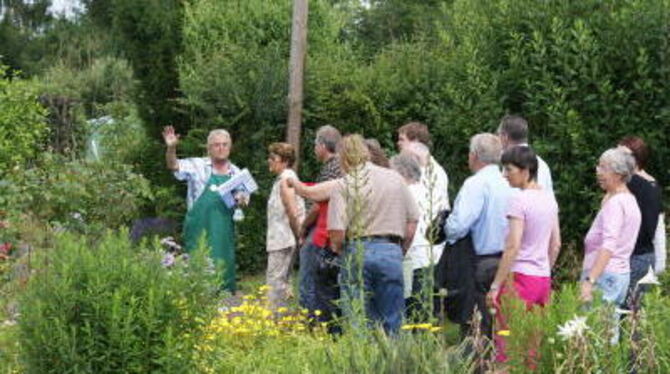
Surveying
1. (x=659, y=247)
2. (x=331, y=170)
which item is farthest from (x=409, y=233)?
(x=659, y=247)

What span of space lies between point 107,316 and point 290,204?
10.8 feet

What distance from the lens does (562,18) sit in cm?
962

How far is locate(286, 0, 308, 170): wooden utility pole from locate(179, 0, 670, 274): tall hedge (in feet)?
1.13

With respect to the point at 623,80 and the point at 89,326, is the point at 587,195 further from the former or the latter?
the point at 89,326

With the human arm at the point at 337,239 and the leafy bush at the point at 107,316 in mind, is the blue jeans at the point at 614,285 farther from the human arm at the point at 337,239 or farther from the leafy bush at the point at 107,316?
the leafy bush at the point at 107,316

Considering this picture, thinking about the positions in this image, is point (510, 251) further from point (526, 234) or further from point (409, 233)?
point (409, 233)

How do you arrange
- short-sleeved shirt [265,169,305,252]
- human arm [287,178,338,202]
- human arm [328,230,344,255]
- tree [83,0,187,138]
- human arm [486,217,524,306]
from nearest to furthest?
human arm [486,217,524,306] → human arm [328,230,344,255] → human arm [287,178,338,202] → short-sleeved shirt [265,169,305,252] → tree [83,0,187,138]

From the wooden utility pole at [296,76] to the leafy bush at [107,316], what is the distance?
606cm

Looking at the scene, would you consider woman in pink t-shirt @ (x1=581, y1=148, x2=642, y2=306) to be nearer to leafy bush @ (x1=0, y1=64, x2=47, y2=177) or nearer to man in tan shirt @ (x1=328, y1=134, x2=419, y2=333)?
man in tan shirt @ (x1=328, y1=134, x2=419, y2=333)

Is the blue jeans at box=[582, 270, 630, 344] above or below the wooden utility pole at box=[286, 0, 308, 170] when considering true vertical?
below

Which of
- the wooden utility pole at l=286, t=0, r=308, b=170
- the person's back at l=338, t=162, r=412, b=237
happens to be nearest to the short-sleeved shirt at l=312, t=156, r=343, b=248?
the person's back at l=338, t=162, r=412, b=237

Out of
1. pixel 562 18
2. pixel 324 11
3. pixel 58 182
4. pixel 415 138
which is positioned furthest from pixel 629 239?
pixel 324 11

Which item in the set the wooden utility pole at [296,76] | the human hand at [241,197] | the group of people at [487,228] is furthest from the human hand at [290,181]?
the wooden utility pole at [296,76]

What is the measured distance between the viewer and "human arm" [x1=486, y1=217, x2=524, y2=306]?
20.2ft
